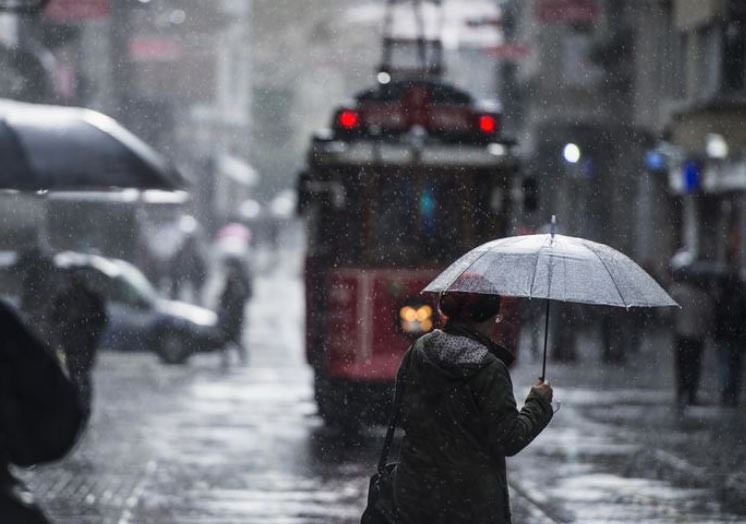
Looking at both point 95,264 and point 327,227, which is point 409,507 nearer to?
point 327,227

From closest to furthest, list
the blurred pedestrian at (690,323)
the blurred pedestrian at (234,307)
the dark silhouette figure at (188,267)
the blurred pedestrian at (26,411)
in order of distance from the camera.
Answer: the blurred pedestrian at (26,411) < the blurred pedestrian at (690,323) < the blurred pedestrian at (234,307) < the dark silhouette figure at (188,267)

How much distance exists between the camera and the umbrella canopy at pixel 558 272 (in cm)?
656

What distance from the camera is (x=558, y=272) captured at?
670 centimetres

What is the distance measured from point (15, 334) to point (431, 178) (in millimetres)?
13176

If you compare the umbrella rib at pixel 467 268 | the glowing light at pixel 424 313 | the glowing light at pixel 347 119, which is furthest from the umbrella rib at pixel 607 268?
the glowing light at pixel 347 119

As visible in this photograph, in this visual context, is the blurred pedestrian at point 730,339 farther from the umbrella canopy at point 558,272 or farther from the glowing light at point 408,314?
the umbrella canopy at point 558,272

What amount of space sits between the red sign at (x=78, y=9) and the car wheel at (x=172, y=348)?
5593mm

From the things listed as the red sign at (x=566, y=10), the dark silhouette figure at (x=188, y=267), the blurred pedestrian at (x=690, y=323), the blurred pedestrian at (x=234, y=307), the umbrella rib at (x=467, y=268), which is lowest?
the dark silhouette figure at (x=188, y=267)

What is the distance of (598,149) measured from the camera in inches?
1879

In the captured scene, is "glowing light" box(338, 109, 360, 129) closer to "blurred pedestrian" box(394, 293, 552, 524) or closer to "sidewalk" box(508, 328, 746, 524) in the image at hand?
"sidewalk" box(508, 328, 746, 524)

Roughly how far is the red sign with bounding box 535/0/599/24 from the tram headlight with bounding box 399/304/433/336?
12.6 metres

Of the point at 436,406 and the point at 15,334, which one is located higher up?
the point at 15,334

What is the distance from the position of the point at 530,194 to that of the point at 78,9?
48.4 feet

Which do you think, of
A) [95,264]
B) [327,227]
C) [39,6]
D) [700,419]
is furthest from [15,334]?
[95,264]
